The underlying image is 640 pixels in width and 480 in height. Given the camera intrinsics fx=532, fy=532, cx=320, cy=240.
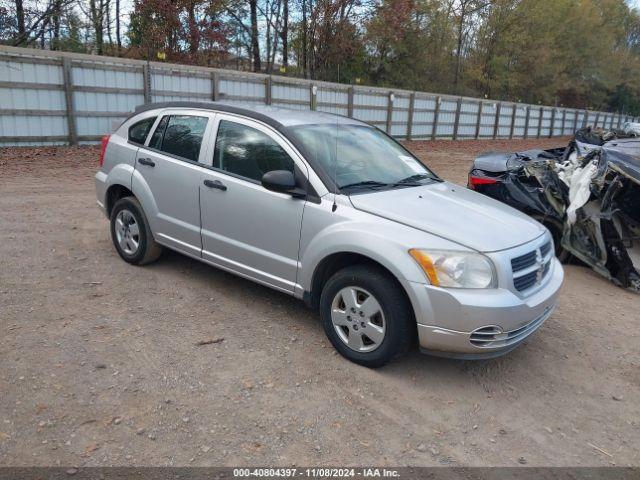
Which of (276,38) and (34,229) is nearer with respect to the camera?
(34,229)

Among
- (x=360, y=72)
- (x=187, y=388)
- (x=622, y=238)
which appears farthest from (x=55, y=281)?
(x=360, y=72)

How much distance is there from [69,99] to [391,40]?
2282cm

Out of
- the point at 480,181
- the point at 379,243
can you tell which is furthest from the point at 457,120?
the point at 379,243

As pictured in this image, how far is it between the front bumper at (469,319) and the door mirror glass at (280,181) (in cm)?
118

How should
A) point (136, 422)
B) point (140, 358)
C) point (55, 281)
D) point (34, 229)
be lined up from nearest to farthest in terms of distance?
point (136, 422) → point (140, 358) → point (55, 281) → point (34, 229)

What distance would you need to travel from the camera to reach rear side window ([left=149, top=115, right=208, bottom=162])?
4695 mm

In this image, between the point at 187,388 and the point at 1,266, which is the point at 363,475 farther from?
the point at 1,266

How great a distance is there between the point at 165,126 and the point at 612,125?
50.7 metres

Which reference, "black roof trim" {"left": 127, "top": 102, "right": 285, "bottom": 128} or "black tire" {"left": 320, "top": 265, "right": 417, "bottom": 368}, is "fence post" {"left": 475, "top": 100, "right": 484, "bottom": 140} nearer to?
"black roof trim" {"left": 127, "top": 102, "right": 285, "bottom": 128}

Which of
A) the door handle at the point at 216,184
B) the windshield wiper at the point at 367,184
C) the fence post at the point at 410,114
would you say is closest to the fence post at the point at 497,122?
the fence post at the point at 410,114

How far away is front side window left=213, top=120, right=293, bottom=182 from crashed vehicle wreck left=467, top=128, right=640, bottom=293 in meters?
3.68

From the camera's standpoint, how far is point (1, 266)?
5.12 m

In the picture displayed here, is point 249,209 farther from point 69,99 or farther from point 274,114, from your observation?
point 69,99

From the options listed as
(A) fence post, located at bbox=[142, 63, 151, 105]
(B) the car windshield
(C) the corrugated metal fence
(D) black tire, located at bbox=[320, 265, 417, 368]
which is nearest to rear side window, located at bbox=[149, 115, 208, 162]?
(B) the car windshield
